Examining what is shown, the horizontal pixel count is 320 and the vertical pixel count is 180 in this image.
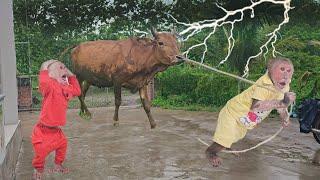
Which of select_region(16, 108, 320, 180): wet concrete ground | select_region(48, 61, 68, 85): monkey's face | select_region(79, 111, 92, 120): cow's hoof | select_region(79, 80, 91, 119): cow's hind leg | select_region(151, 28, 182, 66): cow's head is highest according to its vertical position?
select_region(151, 28, 182, 66): cow's head

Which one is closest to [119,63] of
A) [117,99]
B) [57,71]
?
[117,99]

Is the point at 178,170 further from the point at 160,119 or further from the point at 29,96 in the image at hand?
the point at 29,96

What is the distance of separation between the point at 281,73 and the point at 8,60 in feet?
15.8

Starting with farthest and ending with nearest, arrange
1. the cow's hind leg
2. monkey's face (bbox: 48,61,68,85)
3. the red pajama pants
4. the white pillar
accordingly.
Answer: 1. the white pillar
2. the cow's hind leg
3. the red pajama pants
4. monkey's face (bbox: 48,61,68,85)

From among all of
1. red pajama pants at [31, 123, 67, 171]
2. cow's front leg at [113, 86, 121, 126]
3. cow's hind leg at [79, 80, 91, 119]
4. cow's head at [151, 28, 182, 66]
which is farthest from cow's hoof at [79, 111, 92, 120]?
red pajama pants at [31, 123, 67, 171]

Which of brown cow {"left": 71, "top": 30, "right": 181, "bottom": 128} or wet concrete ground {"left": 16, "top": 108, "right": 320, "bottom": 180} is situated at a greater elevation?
brown cow {"left": 71, "top": 30, "right": 181, "bottom": 128}

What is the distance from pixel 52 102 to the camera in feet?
16.2

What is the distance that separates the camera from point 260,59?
8328 millimetres

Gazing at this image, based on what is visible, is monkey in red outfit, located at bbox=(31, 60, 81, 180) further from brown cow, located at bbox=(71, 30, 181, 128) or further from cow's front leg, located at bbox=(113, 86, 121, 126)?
cow's front leg, located at bbox=(113, 86, 121, 126)

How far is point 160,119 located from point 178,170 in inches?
109

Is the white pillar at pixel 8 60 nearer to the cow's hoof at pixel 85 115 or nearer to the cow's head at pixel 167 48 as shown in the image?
the cow's hoof at pixel 85 115

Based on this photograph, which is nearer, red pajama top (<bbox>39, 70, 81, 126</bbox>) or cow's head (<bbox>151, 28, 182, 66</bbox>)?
red pajama top (<bbox>39, 70, 81, 126</bbox>)

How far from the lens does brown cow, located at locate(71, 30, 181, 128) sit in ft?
20.2

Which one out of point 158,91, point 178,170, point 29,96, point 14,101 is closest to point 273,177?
point 178,170
